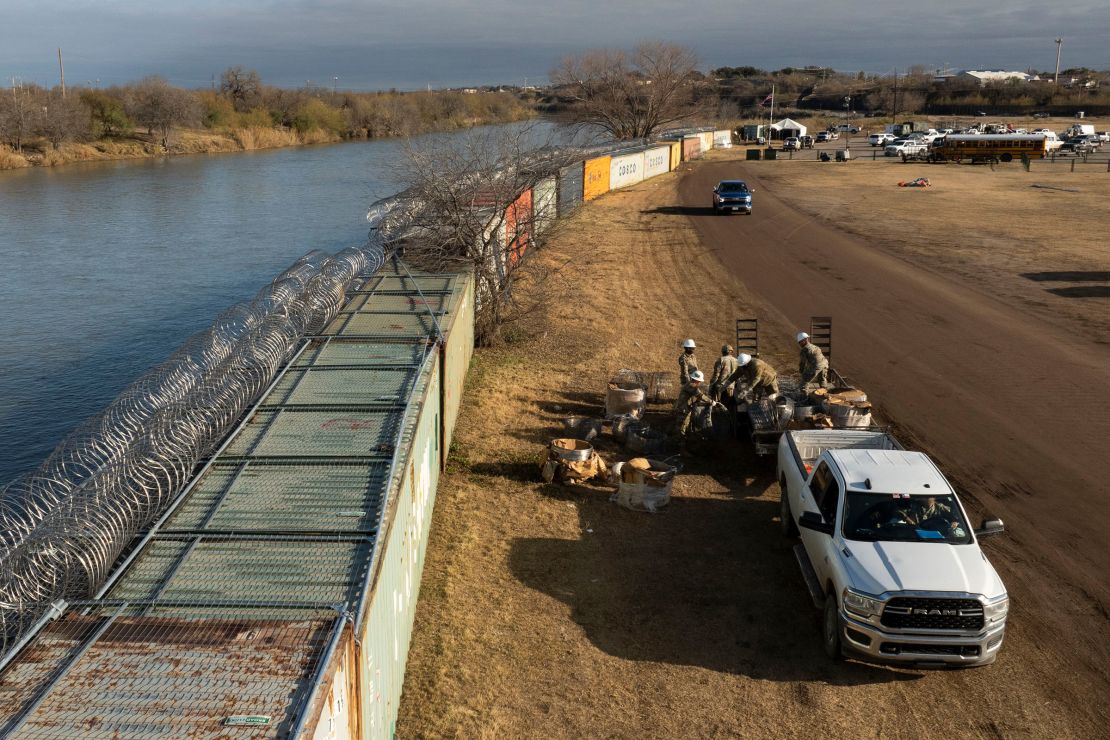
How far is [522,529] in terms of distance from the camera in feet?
41.0

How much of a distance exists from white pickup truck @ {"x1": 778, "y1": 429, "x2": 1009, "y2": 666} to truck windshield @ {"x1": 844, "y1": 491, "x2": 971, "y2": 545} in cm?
1

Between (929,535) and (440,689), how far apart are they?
5.38 metres

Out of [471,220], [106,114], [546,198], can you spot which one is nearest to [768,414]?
[471,220]

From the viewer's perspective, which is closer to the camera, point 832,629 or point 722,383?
point 832,629

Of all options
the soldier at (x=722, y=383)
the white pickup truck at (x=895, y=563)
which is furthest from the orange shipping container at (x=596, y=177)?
the white pickup truck at (x=895, y=563)

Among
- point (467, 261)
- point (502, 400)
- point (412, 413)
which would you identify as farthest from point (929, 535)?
point (467, 261)

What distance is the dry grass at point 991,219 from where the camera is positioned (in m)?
27.6

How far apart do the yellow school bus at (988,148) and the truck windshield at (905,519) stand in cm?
6637

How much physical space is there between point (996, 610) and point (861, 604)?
4.19 feet

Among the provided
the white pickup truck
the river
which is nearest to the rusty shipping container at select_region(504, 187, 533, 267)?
the river

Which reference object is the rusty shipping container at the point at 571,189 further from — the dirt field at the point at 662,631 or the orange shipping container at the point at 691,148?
the orange shipping container at the point at 691,148

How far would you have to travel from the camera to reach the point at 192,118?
292 feet

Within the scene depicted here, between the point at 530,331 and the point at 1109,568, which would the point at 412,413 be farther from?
the point at 530,331

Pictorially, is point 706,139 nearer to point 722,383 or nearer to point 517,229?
point 517,229
